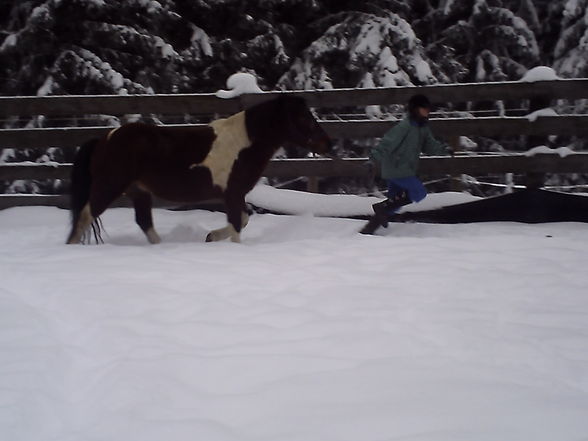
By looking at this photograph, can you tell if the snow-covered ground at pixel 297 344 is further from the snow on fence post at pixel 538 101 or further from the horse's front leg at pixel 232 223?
the snow on fence post at pixel 538 101

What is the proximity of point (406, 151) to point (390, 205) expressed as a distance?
21.3 inches

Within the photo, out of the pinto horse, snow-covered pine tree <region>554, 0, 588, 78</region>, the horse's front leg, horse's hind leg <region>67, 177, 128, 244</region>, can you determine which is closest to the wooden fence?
the pinto horse

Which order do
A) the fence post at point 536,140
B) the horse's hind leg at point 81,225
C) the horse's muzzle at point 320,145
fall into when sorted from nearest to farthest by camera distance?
the horse's hind leg at point 81,225 → the horse's muzzle at point 320,145 → the fence post at point 536,140

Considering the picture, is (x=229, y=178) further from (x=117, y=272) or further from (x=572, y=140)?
(x=572, y=140)

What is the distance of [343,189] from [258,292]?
261 inches

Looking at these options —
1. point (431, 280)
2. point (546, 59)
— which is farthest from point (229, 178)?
point (546, 59)

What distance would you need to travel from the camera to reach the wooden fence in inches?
226

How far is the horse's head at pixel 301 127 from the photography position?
505cm

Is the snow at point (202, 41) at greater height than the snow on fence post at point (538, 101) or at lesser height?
greater

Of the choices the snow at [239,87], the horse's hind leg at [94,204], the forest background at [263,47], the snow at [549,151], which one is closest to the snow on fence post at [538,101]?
the snow at [549,151]

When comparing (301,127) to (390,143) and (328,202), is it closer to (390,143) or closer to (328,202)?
(390,143)

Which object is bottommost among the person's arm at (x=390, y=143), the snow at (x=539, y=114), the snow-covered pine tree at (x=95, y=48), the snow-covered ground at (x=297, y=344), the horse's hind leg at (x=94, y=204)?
the snow-covered ground at (x=297, y=344)

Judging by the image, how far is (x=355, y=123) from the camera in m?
6.24

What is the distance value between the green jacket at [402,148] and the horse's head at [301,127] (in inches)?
20.4
